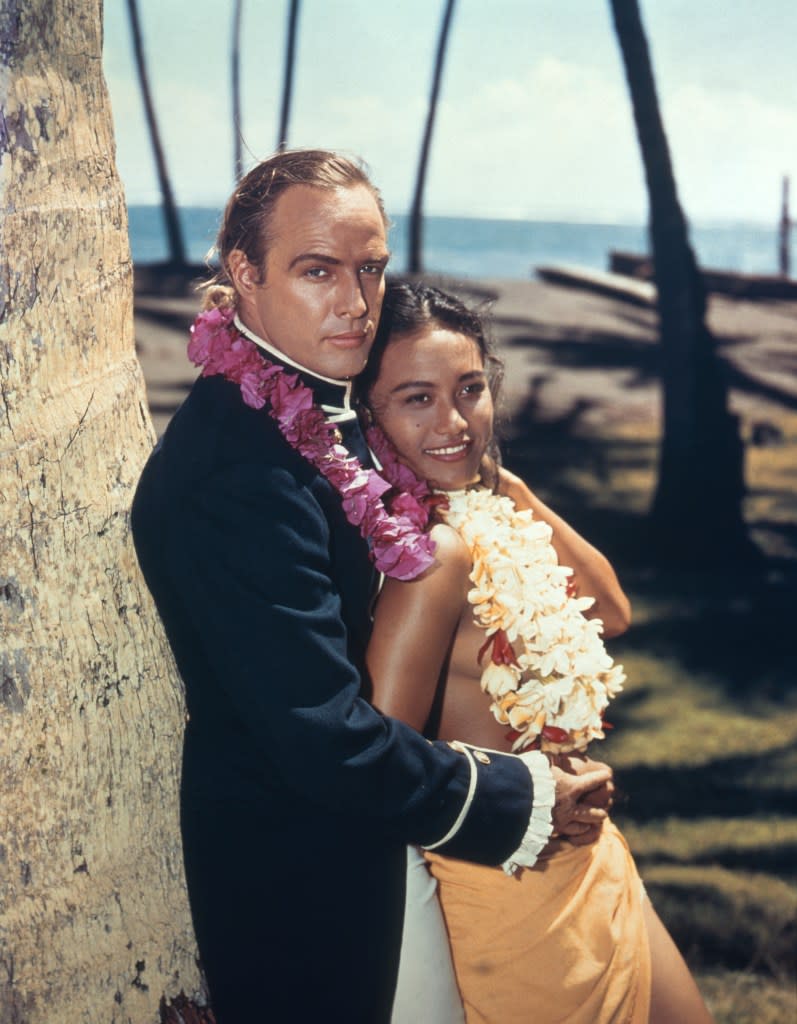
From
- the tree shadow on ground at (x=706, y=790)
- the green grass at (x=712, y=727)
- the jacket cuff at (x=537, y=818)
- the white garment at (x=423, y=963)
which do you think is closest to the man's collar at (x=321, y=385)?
the jacket cuff at (x=537, y=818)

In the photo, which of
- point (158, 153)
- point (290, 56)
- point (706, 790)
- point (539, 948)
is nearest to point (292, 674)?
point (539, 948)

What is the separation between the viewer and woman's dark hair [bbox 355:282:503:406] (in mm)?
2178

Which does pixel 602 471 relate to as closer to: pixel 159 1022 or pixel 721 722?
pixel 721 722

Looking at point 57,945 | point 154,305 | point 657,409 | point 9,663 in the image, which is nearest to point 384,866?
point 57,945

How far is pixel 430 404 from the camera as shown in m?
2.16

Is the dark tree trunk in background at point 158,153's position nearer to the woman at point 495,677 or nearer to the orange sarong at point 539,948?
the woman at point 495,677

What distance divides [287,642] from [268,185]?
2.51ft

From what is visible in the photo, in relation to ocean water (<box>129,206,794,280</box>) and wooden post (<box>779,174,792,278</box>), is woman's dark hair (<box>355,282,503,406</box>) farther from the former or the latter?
ocean water (<box>129,206,794,280</box>)

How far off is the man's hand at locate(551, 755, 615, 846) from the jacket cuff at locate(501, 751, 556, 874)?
4cm

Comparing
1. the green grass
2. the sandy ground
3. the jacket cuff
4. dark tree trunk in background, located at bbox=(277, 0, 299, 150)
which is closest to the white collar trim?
the jacket cuff

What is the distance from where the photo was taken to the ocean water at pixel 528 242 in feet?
226

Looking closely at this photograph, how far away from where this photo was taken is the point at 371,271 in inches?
72.1

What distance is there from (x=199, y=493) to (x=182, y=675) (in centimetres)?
35

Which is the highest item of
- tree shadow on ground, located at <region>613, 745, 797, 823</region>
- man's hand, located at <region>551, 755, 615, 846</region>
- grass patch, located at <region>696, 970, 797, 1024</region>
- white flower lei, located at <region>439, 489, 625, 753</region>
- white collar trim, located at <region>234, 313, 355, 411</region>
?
white collar trim, located at <region>234, 313, 355, 411</region>
